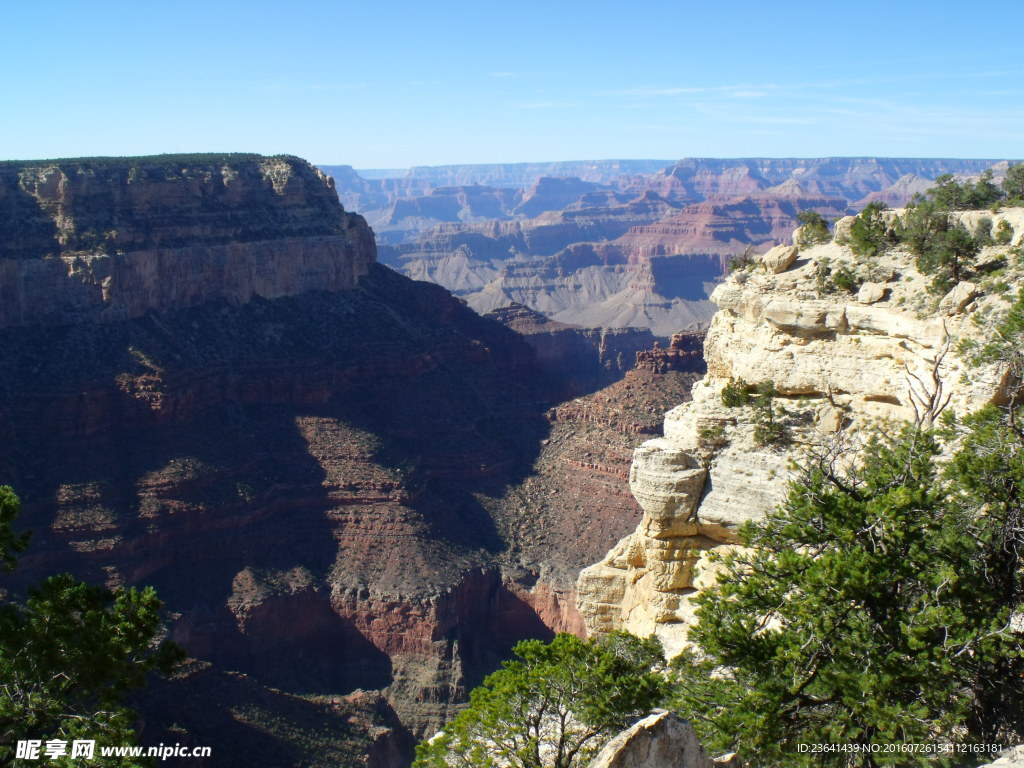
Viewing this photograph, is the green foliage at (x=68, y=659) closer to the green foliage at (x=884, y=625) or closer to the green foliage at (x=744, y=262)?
the green foliage at (x=884, y=625)

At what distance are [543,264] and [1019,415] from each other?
181 meters

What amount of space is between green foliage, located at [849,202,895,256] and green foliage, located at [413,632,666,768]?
11.9m

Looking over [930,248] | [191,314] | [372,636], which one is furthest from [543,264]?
[930,248]

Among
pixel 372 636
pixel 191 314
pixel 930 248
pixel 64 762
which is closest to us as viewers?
pixel 64 762

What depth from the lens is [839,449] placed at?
20.2m

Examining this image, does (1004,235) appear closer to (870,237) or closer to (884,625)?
(870,237)

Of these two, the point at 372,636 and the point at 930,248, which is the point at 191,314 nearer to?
the point at 372,636

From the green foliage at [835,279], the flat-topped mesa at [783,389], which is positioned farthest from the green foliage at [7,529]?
the green foliage at [835,279]

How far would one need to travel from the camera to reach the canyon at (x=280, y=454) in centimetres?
4850

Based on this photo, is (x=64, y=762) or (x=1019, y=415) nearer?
(x=64, y=762)

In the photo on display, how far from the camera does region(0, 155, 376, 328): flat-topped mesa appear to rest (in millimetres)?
59469

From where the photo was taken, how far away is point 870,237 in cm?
2580

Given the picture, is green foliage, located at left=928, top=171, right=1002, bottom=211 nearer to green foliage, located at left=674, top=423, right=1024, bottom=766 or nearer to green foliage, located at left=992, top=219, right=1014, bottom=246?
green foliage, located at left=992, top=219, right=1014, bottom=246

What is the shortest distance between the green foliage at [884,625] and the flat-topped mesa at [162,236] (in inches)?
2036
